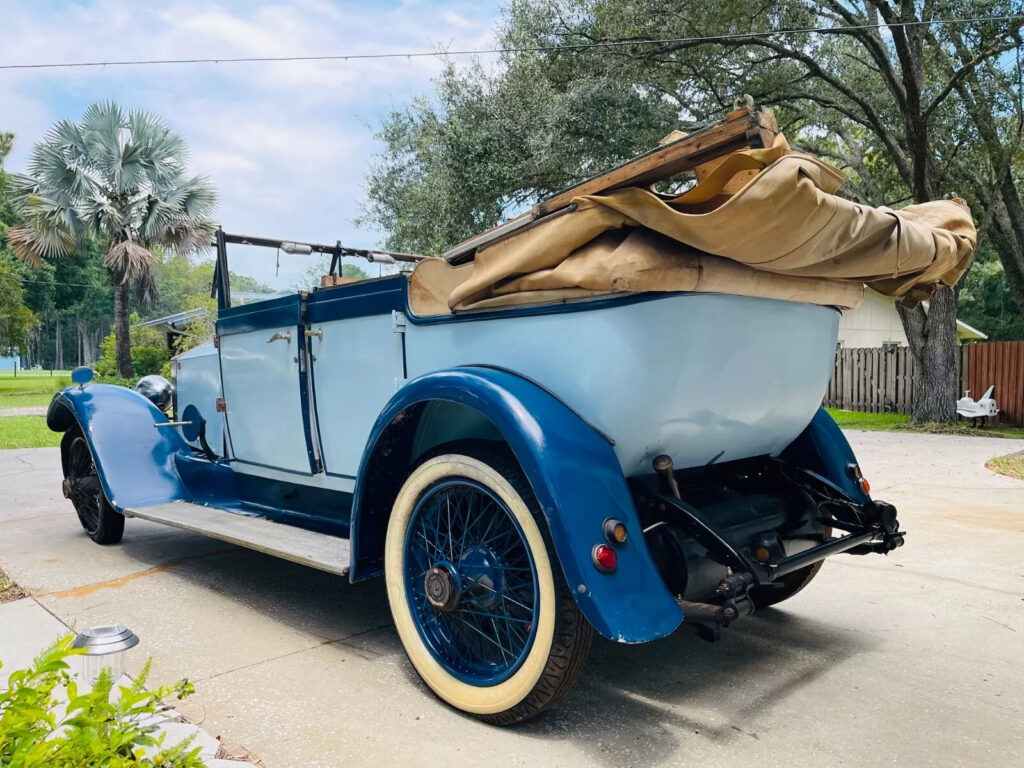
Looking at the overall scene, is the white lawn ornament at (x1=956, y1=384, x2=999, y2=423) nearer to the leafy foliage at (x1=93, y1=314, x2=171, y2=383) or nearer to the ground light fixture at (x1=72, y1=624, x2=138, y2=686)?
the ground light fixture at (x1=72, y1=624, x2=138, y2=686)

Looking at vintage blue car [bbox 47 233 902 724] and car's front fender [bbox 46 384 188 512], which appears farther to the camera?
car's front fender [bbox 46 384 188 512]

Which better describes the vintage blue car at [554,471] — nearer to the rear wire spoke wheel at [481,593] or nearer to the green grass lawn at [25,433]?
the rear wire spoke wheel at [481,593]

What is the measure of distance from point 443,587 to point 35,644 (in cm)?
194

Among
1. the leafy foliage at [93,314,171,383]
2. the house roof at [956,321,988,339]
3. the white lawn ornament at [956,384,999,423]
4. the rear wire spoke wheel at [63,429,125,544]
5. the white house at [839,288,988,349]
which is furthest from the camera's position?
the leafy foliage at [93,314,171,383]

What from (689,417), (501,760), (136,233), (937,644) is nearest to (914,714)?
(937,644)

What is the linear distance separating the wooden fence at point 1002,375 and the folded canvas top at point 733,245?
12932 mm

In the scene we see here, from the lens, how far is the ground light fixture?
2420 millimetres

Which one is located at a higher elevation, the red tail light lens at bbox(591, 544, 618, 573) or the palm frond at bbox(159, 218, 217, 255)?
the palm frond at bbox(159, 218, 217, 255)

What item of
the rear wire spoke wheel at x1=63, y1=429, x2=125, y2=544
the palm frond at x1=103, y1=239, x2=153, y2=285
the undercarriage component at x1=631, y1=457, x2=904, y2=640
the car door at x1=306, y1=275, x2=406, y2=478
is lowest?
the rear wire spoke wheel at x1=63, y1=429, x2=125, y2=544

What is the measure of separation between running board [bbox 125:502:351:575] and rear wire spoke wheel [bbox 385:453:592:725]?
361mm

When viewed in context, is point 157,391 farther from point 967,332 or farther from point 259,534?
point 967,332

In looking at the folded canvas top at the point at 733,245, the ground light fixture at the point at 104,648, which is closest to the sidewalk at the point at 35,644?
the ground light fixture at the point at 104,648

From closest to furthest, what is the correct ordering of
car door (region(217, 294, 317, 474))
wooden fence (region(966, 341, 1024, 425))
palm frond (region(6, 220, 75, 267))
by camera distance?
1. car door (region(217, 294, 317, 474))
2. wooden fence (region(966, 341, 1024, 425))
3. palm frond (region(6, 220, 75, 267))

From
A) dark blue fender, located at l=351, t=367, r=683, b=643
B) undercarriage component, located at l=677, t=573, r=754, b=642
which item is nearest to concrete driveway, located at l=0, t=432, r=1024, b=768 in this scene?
undercarriage component, located at l=677, t=573, r=754, b=642
